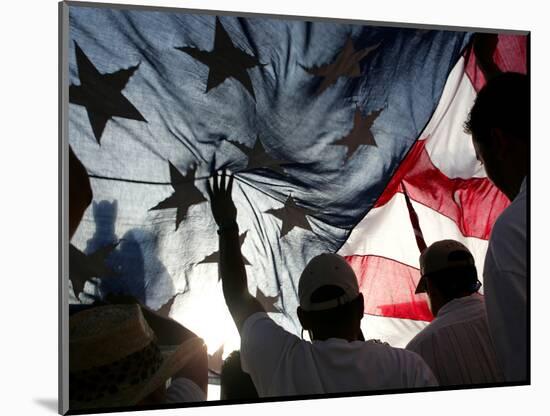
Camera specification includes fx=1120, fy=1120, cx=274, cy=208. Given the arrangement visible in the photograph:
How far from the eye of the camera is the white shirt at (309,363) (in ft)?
15.6

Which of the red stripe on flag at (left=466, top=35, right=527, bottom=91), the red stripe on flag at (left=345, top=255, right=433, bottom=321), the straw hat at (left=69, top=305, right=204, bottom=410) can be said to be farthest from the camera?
the red stripe on flag at (left=466, top=35, right=527, bottom=91)

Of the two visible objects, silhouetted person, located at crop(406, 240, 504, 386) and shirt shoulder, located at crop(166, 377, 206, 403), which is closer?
shirt shoulder, located at crop(166, 377, 206, 403)

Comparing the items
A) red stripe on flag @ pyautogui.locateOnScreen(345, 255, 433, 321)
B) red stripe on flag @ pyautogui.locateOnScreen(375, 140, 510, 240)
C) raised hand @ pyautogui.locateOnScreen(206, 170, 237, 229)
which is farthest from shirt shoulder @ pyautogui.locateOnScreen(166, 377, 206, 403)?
red stripe on flag @ pyautogui.locateOnScreen(375, 140, 510, 240)

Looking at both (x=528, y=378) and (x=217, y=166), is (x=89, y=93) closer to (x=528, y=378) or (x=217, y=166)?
(x=217, y=166)

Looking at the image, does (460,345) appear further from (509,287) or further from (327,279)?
(327,279)

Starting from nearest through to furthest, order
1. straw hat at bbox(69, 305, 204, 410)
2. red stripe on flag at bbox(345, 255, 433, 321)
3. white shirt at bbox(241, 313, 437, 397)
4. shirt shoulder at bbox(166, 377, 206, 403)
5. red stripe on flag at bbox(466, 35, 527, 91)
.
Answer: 1. straw hat at bbox(69, 305, 204, 410)
2. shirt shoulder at bbox(166, 377, 206, 403)
3. white shirt at bbox(241, 313, 437, 397)
4. red stripe on flag at bbox(345, 255, 433, 321)
5. red stripe on flag at bbox(466, 35, 527, 91)

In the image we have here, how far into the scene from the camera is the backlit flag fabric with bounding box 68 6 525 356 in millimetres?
4523

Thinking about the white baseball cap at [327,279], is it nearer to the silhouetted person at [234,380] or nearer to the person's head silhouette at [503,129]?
the silhouetted person at [234,380]

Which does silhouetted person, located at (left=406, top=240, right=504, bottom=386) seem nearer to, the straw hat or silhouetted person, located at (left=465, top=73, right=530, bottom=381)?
silhouetted person, located at (left=465, top=73, right=530, bottom=381)

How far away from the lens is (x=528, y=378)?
5348 mm

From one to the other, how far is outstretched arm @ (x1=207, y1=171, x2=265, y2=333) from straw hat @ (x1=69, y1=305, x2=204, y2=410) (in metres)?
0.34

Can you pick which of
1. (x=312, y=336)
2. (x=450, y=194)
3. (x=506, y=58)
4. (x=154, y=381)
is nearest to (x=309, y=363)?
(x=312, y=336)

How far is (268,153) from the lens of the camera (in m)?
4.79

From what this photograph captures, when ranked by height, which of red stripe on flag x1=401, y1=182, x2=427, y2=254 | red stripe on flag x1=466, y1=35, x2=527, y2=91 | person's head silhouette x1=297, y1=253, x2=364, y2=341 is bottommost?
person's head silhouette x1=297, y1=253, x2=364, y2=341
